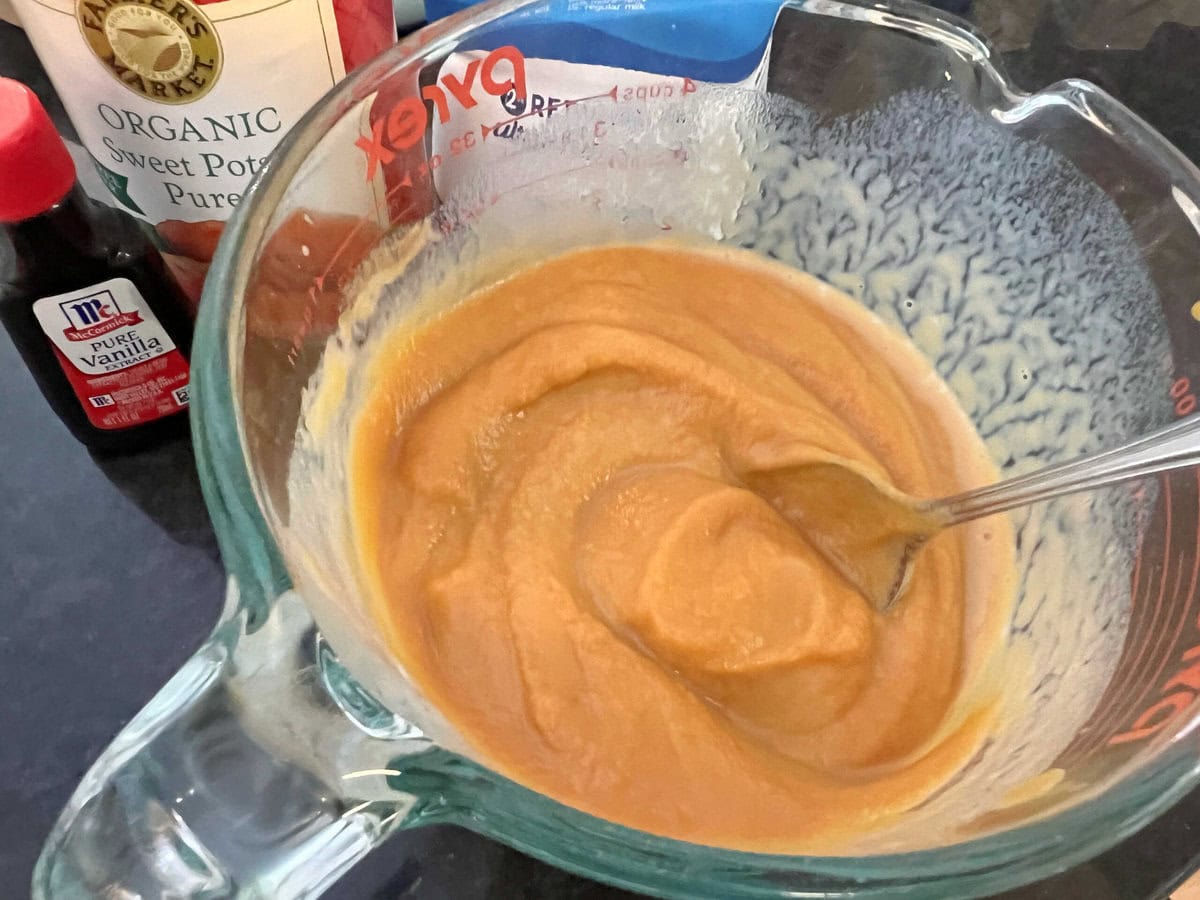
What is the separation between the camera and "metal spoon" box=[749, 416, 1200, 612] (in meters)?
0.57

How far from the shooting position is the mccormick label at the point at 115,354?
60cm

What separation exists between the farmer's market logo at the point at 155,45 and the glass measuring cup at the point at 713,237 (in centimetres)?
6

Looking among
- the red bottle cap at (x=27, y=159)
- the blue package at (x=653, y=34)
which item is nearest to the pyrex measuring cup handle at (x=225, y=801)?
the red bottle cap at (x=27, y=159)

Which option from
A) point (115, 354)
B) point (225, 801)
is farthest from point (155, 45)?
point (225, 801)

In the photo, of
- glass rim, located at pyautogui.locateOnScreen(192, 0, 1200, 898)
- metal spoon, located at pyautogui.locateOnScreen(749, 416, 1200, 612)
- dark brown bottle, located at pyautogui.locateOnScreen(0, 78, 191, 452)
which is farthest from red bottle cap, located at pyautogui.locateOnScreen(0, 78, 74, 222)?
metal spoon, located at pyautogui.locateOnScreen(749, 416, 1200, 612)

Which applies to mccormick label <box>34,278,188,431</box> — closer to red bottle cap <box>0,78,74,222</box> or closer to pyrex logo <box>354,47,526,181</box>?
red bottle cap <box>0,78,74,222</box>

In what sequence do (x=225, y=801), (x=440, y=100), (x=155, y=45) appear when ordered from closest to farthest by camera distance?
(x=225, y=801) < (x=155, y=45) < (x=440, y=100)

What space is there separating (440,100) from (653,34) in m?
0.15

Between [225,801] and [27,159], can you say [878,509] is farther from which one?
[27,159]

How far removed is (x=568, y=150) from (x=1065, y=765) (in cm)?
48

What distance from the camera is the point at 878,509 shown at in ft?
1.99

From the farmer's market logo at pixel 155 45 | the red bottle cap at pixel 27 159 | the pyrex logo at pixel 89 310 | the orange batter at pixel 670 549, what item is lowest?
the orange batter at pixel 670 549

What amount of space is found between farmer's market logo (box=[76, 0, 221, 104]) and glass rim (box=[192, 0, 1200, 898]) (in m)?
0.06

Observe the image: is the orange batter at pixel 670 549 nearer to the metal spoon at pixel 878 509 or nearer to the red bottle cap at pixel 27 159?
the metal spoon at pixel 878 509
